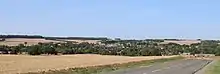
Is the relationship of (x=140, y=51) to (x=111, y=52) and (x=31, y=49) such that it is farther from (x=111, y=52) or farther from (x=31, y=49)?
(x=31, y=49)

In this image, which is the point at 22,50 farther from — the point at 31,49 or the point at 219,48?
the point at 219,48

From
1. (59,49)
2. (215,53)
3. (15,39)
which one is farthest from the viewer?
(15,39)

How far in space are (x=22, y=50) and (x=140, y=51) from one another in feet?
135

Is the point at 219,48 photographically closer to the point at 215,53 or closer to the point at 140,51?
the point at 215,53

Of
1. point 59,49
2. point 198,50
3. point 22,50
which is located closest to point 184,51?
point 198,50

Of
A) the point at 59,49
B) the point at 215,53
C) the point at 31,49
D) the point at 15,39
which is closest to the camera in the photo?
the point at 31,49

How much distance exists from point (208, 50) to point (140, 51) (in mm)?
28418

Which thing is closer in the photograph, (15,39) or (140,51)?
(140,51)

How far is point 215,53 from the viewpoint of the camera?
170 metres

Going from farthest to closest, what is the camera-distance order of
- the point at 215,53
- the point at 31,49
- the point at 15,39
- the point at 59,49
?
the point at 15,39 < the point at 215,53 < the point at 59,49 < the point at 31,49

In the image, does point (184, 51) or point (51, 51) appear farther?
point (184, 51)

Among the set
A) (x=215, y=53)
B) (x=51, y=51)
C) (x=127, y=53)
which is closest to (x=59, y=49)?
(x=51, y=51)

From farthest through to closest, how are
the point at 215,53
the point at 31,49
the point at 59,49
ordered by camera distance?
the point at 215,53 → the point at 59,49 → the point at 31,49

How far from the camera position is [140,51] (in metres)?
165
